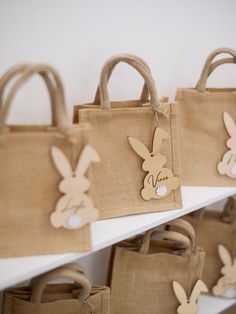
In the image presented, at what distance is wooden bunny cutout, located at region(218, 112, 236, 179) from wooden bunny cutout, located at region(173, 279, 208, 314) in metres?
0.37

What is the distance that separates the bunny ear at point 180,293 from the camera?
4.14 feet

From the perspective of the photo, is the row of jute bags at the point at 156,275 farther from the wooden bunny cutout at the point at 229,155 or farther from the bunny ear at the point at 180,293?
the wooden bunny cutout at the point at 229,155

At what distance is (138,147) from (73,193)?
248mm

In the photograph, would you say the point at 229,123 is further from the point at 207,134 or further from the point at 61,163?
the point at 61,163

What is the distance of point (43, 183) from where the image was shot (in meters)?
0.88

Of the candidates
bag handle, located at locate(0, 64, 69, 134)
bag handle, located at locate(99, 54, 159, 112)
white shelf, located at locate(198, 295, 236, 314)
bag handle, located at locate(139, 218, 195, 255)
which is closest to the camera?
bag handle, located at locate(0, 64, 69, 134)

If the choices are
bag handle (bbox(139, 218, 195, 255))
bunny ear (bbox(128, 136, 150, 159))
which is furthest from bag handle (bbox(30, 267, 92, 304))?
bunny ear (bbox(128, 136, 150, 159))

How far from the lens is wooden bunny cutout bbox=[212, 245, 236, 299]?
146cm

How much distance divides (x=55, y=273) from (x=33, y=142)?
1.21 feet

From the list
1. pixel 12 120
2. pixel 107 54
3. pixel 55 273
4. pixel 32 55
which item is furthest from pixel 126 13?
pixel 55 273

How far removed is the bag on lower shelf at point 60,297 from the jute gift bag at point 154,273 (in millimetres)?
122

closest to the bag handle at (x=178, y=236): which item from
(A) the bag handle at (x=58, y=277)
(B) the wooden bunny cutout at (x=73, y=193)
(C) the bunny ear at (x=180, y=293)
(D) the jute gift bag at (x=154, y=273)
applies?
(D) the jute gift bag at (x=154, y=273)

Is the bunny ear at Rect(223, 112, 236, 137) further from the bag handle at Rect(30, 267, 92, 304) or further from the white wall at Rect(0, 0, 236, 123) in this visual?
the bag handle at Rect(30, 267, 92, 304)

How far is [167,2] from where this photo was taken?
1374 mm
